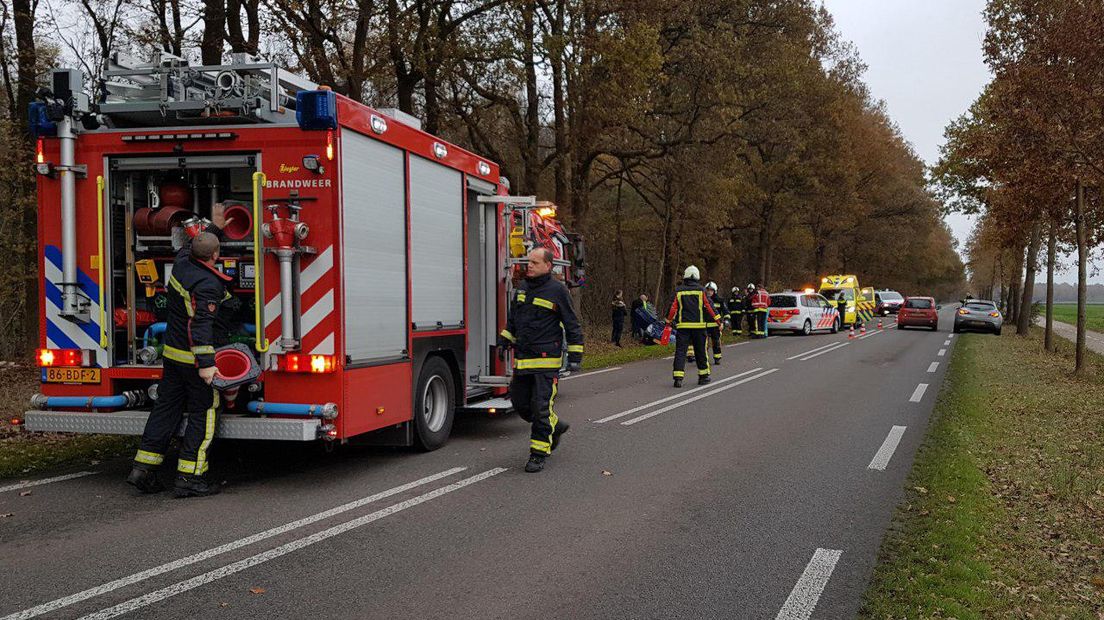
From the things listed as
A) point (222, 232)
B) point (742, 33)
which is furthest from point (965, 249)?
point (222, 232)

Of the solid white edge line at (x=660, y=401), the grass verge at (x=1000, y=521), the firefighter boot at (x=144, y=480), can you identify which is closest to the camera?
the grass verge at (x=1000, y=521)

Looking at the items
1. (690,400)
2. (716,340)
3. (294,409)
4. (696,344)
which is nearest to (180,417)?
(294,409)

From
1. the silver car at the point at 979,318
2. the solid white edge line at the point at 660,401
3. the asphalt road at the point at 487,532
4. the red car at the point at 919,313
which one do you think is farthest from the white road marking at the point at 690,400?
the red car at the point at 919,313

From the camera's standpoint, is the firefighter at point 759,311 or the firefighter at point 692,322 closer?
the firefighter at point 692,322

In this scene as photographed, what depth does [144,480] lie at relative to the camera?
584 centimetres

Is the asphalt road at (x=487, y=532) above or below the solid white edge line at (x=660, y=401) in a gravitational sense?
above

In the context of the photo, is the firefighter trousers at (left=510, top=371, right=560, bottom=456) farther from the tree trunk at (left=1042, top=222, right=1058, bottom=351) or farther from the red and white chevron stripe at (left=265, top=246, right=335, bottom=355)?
the tree trunk at (left=1042, top=222, right=1058, bottom=351)

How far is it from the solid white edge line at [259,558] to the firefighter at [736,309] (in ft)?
70.6

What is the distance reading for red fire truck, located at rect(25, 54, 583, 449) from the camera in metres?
5.99

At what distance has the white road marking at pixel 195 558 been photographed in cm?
379

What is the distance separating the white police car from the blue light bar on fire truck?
25.0 metres

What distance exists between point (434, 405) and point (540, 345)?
1500 millimetres

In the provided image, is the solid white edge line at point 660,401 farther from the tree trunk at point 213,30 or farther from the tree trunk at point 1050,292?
the tree trunk at point 1050,292

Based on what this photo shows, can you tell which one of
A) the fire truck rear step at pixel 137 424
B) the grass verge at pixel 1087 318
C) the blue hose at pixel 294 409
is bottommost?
the grass verge at pixel 1087 318
